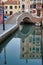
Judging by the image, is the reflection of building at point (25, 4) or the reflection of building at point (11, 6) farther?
the reflection of building at point (11, 6)

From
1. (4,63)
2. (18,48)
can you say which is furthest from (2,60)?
(18,48)

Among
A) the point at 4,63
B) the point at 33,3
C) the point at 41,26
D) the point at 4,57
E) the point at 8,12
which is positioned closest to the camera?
the point at 4,63

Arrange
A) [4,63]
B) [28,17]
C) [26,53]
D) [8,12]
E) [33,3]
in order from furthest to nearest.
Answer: [8,12]
[33,3]
[28,17]
[26,53]
[4,63]

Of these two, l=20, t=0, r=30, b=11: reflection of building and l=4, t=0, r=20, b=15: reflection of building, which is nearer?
l=20, t=0, r=30, b=11: reflection of building

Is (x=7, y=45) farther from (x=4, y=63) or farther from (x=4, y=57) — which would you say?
(x=4, y=63)

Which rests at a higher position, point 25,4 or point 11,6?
point 25,4

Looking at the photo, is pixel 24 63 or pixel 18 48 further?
pixel 18 48

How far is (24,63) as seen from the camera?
12.4 metres

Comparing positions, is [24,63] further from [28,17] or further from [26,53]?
[28,17]

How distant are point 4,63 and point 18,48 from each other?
4.33 meters

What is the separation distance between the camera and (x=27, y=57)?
540 inches

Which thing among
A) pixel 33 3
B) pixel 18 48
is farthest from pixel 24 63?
pixel 33 3

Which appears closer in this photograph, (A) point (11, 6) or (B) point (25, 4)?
(B) point (25, 4)

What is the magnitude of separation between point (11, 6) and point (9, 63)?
36190 mm
